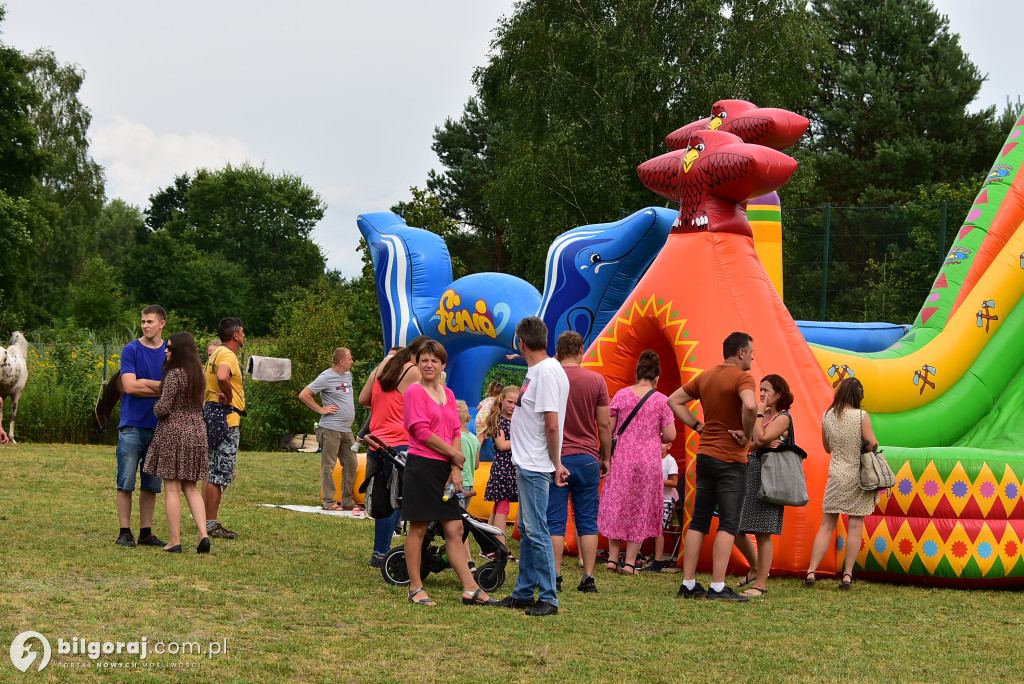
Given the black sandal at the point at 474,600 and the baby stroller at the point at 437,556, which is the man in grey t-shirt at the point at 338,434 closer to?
the baby stroller at the point at 437,556

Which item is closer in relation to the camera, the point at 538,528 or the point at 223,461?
the point at 538,528

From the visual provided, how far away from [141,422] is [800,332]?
498 centimetres

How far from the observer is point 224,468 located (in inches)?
328

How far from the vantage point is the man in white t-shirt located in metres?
5.69

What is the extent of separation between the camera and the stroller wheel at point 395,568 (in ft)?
21.3

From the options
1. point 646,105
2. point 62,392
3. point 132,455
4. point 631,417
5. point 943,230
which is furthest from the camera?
point 646,105

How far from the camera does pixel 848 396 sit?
719 centimetres

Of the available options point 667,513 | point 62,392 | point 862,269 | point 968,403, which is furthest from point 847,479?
point 862,269

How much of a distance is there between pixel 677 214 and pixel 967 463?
10.8 feet

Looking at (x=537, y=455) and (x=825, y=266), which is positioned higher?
(x=825, y=266)

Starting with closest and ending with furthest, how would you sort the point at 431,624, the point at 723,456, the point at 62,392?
the point at 431,624, the point at 723,456, the point at 62,392

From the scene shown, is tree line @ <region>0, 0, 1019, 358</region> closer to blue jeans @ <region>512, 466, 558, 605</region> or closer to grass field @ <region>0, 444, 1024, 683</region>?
grass field @ <region>0, 444, 1024, 683</region>

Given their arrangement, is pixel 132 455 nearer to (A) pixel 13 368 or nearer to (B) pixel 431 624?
(A) pixel 13 368

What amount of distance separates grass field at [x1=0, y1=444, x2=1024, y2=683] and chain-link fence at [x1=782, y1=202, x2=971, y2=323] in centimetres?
1465
